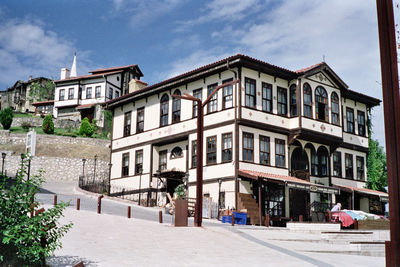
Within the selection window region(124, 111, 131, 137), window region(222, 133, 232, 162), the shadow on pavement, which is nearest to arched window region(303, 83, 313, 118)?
window region(222, 133, 232, 162)

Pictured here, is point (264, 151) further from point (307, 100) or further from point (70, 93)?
point (70, 93)

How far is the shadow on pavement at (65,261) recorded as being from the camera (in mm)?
10383

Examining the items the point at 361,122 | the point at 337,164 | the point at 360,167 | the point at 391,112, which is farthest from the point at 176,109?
the point at 391,112

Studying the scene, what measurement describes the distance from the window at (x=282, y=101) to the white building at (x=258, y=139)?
7cm

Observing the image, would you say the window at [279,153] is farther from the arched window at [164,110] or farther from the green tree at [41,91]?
the green tree at [41,91]

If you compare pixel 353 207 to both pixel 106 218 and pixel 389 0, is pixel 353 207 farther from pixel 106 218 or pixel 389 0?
pixel 389 0

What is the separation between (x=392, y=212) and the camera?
6406mm

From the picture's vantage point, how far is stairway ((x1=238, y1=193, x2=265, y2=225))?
27562mm

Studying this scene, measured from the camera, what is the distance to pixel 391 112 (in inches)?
259

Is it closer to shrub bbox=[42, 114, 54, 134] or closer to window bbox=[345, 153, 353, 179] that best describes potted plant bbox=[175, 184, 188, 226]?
window bbox=[345, 153, 353, 179]

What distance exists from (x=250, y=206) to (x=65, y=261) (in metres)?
18.4

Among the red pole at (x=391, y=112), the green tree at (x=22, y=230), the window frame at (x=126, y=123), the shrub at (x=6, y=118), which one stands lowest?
the green tree at (x=22, y=230)

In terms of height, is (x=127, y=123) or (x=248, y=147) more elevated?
(x=127, y=123)

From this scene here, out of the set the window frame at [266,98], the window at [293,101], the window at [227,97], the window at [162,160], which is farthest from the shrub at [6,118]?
the window at [293,101]
